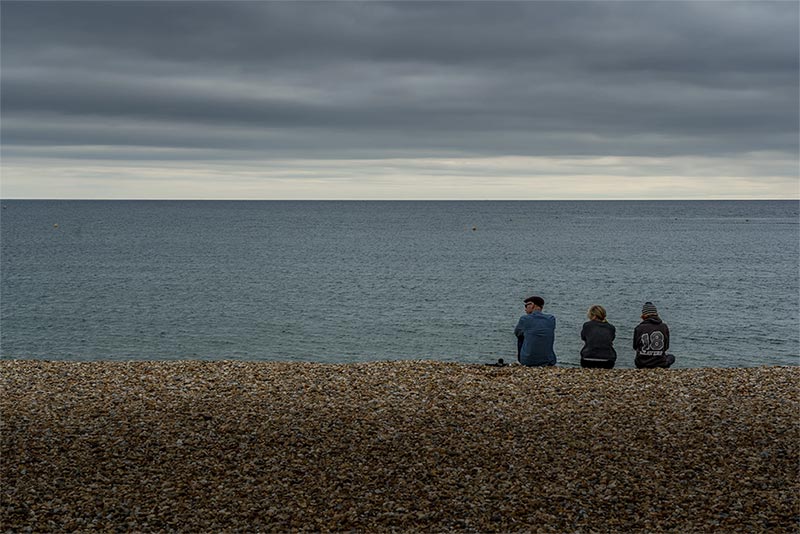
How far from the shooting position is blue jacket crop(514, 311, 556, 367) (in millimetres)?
15672

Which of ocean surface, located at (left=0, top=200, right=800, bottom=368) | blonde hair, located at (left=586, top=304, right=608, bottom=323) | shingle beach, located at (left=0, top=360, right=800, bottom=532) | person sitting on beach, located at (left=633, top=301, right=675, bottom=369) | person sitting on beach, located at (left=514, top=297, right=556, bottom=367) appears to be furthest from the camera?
ocean surface, located at (left=0, top=200, right=800, bottom=368)

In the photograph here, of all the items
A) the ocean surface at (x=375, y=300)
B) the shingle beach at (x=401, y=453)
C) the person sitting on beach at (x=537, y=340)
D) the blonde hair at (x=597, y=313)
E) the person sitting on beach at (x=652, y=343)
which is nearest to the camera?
the shingle beach at (x=401, y=453)

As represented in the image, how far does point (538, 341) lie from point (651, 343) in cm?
236

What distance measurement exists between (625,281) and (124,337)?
40.8m

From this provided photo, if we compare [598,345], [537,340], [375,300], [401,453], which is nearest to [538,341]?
[537,340]

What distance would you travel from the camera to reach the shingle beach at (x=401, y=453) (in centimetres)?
844

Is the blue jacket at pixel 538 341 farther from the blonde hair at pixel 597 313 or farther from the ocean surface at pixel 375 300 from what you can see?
the ocean surface at pixel 375 300

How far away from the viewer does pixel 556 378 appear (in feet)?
45.4

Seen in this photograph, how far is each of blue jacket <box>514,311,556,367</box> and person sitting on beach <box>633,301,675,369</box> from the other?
5.89 ft

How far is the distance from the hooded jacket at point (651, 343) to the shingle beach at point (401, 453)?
1878mm

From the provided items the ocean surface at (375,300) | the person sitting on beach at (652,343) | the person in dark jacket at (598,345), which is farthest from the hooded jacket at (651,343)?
the ocean surface at (375,300)

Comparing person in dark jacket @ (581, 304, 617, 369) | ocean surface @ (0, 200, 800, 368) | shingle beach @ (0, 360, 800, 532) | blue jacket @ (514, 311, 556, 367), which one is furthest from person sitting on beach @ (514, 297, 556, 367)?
ocean surface @ (0, 200, 800, 368)

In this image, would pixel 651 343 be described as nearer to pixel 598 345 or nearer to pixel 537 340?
pixel 598 345

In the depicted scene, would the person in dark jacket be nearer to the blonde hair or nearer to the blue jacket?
the blonde hair
